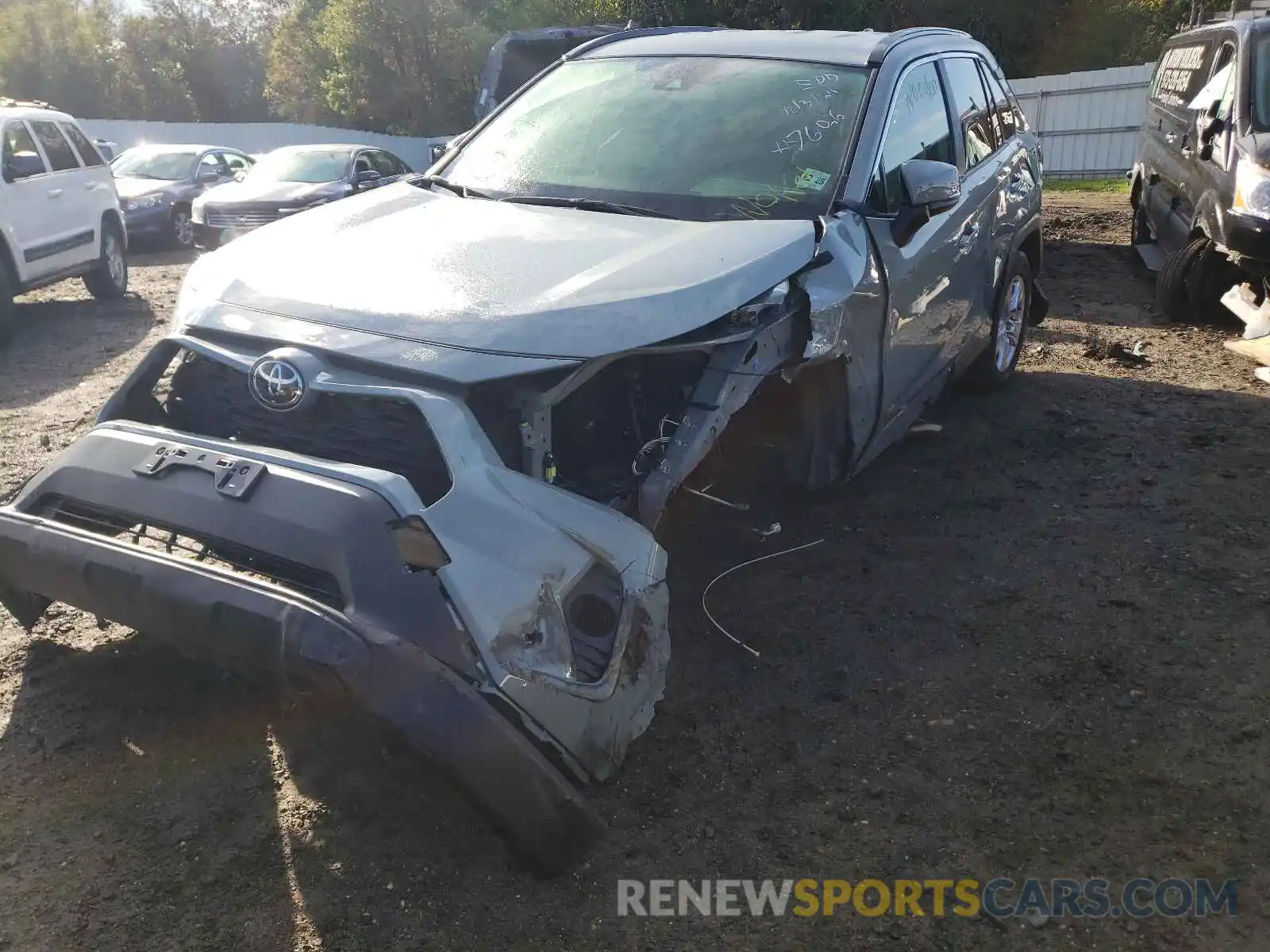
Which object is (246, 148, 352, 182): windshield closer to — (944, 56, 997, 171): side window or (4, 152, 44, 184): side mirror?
(4, 152, 44, 184): side mirror

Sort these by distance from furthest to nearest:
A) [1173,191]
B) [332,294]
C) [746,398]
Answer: [1173,191], [746,398], [332,294]

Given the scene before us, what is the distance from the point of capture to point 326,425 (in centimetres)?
282

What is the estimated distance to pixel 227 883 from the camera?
A: 99.0 inches

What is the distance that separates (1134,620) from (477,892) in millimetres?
2552

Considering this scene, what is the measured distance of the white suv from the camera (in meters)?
8.69

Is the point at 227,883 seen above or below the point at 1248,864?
above

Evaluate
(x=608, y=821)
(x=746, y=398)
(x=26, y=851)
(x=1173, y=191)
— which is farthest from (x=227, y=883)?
(x=1173, y=191)

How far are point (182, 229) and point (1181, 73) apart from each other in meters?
12.2

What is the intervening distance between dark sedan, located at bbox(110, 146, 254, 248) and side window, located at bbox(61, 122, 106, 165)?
10.2 feet

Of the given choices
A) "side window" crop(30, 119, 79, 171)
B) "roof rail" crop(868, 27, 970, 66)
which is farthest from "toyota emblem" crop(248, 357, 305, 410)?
"side window" crop(30, 119, 79, 171)

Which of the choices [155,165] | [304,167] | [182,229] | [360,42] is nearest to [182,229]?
[182,229]

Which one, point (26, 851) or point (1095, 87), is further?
point (1095, 87)

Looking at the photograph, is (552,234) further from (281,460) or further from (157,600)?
(157,600)

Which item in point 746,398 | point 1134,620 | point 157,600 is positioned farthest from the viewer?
point 1134,620
